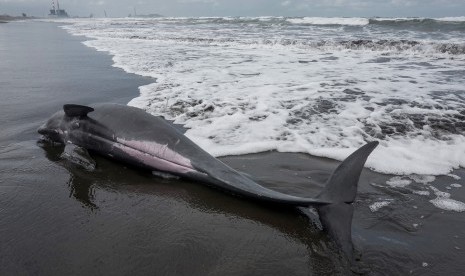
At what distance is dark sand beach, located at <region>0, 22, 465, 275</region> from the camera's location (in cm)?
257

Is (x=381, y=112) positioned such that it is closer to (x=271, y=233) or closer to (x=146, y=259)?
(x=271, y=233)

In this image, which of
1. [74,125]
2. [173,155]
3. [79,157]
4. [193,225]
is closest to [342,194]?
[193,225]

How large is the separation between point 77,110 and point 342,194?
3509 millimetres

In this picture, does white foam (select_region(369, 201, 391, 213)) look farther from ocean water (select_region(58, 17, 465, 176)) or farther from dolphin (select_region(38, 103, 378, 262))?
ocean water (select_region(58, 17, 465, 176))

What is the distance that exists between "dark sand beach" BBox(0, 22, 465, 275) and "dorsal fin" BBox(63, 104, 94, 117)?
596 mm

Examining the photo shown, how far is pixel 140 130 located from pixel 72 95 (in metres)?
4.19

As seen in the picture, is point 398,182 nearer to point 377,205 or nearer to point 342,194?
point 377,205

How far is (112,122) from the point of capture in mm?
4426

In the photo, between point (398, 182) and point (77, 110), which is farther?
point (77, 110)

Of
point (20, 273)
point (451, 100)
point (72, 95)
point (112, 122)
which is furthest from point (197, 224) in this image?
point (451, 100)

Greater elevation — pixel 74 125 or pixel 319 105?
pixel 74 125

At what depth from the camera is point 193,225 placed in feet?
10.2

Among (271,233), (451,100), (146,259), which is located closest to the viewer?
(146,259)

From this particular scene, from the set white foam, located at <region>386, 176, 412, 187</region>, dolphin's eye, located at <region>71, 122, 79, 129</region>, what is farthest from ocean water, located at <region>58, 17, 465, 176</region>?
dolphin's eye, located at <region>71, 122, 79, 129</region>
